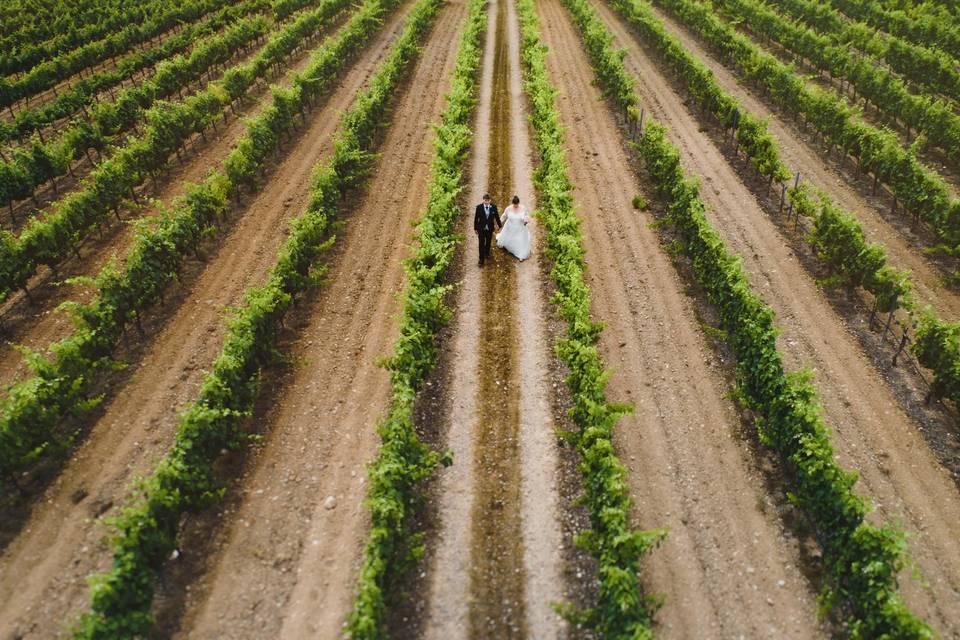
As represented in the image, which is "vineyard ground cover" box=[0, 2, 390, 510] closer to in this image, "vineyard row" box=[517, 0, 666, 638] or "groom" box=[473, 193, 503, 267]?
"groom" box=[473, 193, 503, 267]

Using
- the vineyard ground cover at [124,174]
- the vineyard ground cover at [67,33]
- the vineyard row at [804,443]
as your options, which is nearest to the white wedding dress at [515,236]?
the vineyard row at [804,443]

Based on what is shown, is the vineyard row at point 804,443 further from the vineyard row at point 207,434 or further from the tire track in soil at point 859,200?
the vineyard row at point 207,434

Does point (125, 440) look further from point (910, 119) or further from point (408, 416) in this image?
point (910, 119)

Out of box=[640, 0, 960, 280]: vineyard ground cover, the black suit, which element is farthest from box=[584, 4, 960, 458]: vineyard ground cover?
the black suit

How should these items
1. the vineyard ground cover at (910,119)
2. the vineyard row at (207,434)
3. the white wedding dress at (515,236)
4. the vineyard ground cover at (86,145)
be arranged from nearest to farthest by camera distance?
the vineyard row at (207,434) < the white wedding dress at (515,236) < the vineyard ground cover at (86,145) < the vineyard ground cover at (910,119)

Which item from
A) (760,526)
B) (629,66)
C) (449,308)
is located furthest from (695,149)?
(760,526)

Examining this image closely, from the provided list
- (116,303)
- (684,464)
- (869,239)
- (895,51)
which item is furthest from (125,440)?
(895,51)

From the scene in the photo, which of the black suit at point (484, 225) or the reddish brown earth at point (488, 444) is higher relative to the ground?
the black suit at point (484, 225)
